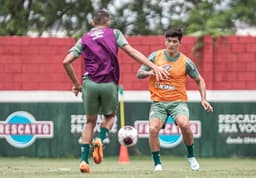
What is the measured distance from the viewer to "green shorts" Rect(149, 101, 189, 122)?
1152 centimetres

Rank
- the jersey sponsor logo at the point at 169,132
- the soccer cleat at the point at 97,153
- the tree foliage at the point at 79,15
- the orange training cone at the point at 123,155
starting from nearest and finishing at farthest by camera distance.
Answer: the soccer cleat at the point at 97,153, the orange training cone at the point at 123,155, the jersey sponsor logo at the point at 169,132, the tree foliage at the point at 79,15

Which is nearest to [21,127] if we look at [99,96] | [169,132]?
[169,132]

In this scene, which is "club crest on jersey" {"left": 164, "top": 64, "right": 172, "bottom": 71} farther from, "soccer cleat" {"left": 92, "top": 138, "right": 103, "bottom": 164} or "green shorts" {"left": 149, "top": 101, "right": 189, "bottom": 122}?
"soccer cleat" {"left": 92, "top": 138, "right": 103, "bottom": 164}

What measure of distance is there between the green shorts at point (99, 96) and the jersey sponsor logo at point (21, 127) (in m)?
6.99

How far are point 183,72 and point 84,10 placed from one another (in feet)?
34.2

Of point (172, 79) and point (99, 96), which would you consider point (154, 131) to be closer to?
point (172, 79)

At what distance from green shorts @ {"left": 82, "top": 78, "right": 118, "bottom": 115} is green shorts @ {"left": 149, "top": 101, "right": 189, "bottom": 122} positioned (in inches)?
45.9

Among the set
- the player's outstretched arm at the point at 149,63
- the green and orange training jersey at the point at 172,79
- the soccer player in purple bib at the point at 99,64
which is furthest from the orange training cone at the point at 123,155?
the player's outstretched arm at the point at 149,63

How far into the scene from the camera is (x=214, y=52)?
17344 millimetres

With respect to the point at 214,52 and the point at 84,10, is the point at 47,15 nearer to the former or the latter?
the point at 84,10

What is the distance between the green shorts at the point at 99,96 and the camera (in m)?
10.3

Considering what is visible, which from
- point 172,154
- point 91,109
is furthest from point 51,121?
point 91,109

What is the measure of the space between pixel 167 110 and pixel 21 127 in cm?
628

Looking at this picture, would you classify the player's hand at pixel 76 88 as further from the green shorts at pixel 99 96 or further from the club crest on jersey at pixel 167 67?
the club crest on jersey at pixel 167 67
